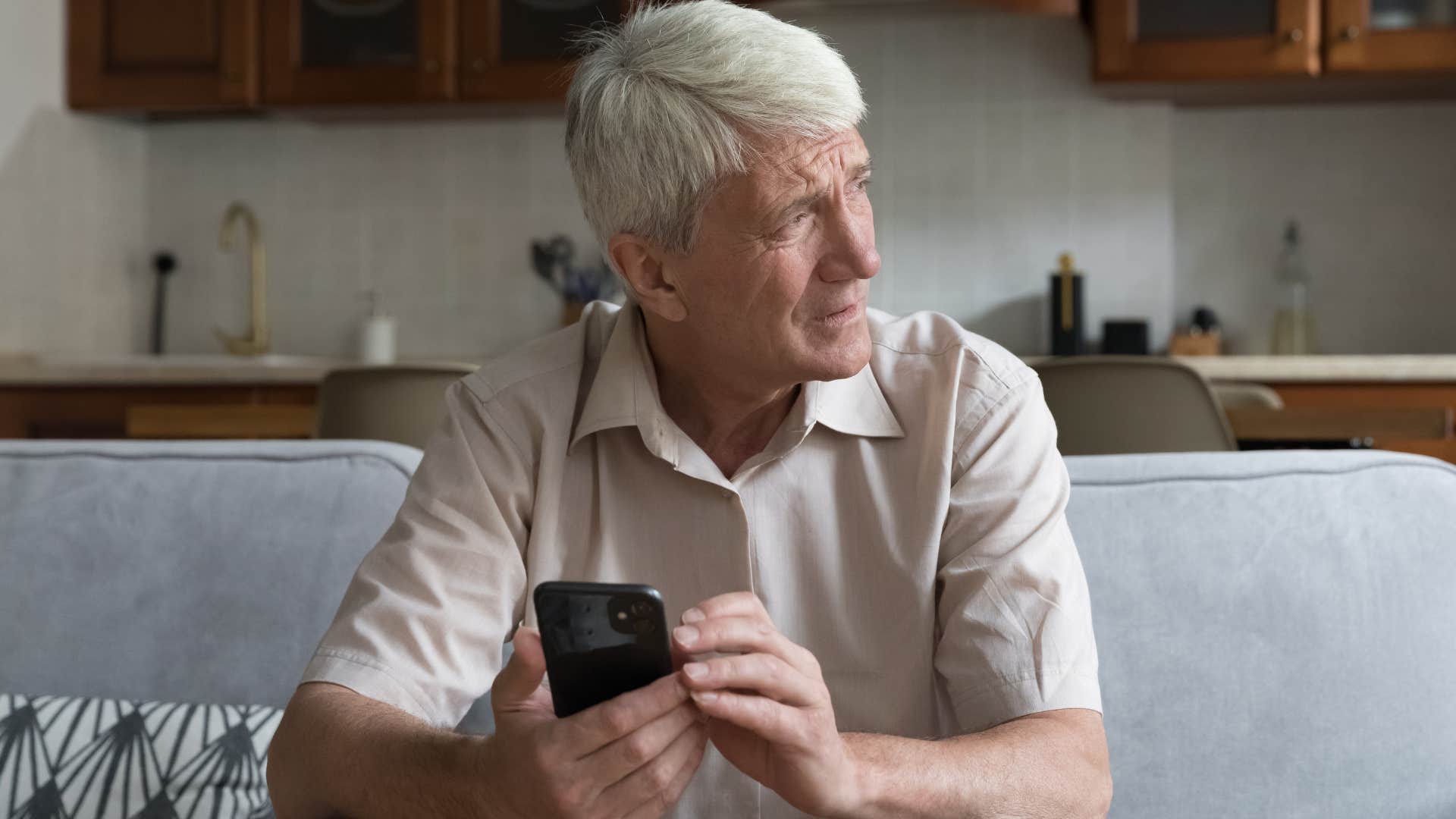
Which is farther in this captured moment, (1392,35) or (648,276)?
(1392,35)

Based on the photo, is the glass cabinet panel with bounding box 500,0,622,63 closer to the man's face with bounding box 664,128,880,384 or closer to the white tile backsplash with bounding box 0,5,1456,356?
the white tile backsplash with bounding box 0,5,1456,356

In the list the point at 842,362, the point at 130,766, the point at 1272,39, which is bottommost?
the point at 130,766

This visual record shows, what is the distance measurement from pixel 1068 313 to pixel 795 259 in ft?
9.02

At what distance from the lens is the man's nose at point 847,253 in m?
1.10

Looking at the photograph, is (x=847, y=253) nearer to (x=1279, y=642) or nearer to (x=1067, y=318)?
(x=1279, y=642)

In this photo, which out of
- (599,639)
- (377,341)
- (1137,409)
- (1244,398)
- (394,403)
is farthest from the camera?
(377,341)

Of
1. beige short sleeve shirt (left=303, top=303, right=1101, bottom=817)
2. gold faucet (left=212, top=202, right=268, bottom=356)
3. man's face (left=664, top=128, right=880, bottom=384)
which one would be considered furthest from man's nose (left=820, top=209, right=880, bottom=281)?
gold faucet (left=212, top=202, right=268, bottom=356)

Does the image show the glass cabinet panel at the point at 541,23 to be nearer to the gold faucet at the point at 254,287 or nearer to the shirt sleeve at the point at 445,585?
the gold faucet at the point at 254,287

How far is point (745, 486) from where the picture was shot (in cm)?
117

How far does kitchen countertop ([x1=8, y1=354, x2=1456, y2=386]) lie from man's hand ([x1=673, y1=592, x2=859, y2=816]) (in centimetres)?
245

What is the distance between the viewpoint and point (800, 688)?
85cm

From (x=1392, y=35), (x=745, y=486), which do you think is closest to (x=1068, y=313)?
(x=1392, y=35)

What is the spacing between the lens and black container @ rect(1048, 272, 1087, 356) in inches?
146

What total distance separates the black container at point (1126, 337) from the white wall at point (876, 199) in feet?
0.39
